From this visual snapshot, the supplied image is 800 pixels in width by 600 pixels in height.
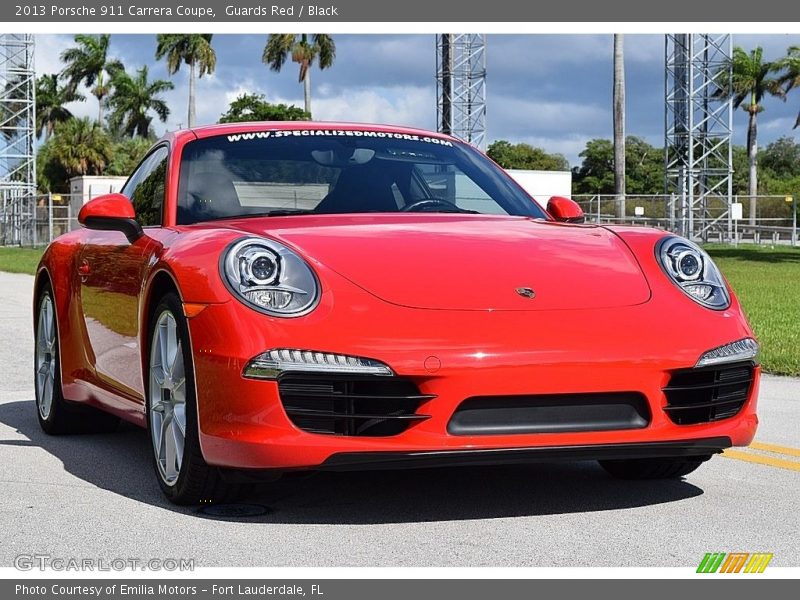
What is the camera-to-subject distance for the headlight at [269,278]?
4.40 metres

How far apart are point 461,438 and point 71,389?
2867 mm

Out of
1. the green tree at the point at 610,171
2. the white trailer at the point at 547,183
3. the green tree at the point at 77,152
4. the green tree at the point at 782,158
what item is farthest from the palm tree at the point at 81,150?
the green tree at the point at 782,158

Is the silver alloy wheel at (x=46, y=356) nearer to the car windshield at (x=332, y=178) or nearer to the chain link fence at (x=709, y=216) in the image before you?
the car windshield at (x=332, y=178)

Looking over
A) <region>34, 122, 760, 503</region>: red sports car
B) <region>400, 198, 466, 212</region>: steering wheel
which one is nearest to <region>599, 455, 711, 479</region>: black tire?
<region>34, 122, 760, 503</region>: red sports car

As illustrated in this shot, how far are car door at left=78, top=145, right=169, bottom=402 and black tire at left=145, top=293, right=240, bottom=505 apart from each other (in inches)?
20.8

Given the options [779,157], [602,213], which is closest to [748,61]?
[602,213]

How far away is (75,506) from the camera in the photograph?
4922 millimetres

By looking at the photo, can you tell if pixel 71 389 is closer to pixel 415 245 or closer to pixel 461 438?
pixel 415 245

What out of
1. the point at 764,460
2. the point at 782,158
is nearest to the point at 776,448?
the point at 764,460

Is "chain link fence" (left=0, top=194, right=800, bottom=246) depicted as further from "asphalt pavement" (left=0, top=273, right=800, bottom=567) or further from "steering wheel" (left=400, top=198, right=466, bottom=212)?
"asphalt pavement" (left=0, top=273, right=800, bottom=567)

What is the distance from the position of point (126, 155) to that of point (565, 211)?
73584 millimetres

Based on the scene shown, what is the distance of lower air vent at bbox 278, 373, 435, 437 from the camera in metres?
4.28

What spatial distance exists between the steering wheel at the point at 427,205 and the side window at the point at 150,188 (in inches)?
41.0
